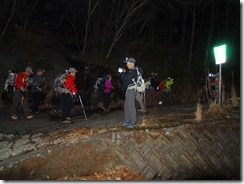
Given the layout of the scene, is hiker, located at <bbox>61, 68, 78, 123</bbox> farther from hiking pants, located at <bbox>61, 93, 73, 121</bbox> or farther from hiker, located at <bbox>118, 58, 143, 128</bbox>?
hiker, located at <bbox>118, 58, 143, 128</bbox>

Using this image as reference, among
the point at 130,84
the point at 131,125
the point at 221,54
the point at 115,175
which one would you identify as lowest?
the point at 115,175

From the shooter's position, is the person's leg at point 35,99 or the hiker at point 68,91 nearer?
the hiker at point 68,91

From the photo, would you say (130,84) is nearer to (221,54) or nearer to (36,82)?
(221,54)

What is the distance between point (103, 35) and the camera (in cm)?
2277

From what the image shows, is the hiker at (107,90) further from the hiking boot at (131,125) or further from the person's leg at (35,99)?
the hiking boot at (131,125)

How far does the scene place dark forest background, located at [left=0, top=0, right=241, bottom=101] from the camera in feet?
60.0

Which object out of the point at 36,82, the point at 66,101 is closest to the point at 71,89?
the point at 66,101

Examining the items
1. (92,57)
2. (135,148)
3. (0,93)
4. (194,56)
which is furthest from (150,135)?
(194,56)

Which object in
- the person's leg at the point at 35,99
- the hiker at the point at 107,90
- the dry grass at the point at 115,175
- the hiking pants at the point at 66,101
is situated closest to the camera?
the dry grass at the point at 115,175

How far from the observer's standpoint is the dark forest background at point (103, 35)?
1828 cm

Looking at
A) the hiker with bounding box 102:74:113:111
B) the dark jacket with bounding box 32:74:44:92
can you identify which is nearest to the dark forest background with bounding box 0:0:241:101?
the dark jacket with bounding box 32:74:44:92

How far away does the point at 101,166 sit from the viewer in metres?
7.53

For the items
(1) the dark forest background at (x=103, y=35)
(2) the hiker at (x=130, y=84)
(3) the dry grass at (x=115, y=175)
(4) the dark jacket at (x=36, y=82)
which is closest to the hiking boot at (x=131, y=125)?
(2) the hiker at (x=130, y=84)

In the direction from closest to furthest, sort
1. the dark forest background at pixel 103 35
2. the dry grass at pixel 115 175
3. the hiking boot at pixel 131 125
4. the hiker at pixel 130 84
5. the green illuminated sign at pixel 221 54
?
the dry grass at pixel 115 175 < the hiker at pixel 130 84 < the hiking boot at pixel 131 125 < the green illuminated sign at pixel 221 54 < the dark forest background at pixel 103 35
